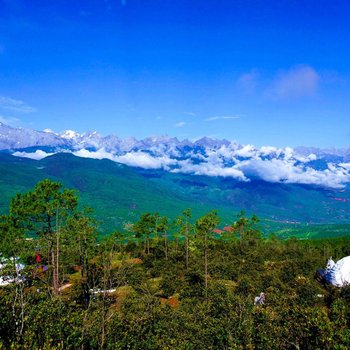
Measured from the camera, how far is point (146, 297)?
143ft

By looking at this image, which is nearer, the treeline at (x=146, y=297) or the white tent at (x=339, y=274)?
the treeline at (x=146, y=297)

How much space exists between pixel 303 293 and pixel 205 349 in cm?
2974

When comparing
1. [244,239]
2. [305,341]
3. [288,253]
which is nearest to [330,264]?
[288,253]

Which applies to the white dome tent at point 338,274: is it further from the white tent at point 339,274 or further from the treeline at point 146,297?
the treeline at point 146,297

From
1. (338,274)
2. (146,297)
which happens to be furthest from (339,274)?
(146,297)

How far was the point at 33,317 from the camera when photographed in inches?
927

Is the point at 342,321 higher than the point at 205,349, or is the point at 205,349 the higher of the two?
the point at 342,321

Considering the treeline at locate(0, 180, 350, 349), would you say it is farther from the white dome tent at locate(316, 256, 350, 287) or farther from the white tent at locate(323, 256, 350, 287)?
the white tent at locate(323, 256, 350, 287)

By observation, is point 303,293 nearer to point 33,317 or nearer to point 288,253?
point 33,317

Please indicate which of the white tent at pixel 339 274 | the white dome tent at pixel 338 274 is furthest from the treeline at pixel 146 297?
the white tent at pixel 339 274

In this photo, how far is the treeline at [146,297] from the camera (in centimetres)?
2314

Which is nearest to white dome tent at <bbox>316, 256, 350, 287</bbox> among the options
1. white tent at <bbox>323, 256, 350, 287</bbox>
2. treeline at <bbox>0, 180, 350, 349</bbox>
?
white tent at <bbox>323, 256, 350, 287</bbox>

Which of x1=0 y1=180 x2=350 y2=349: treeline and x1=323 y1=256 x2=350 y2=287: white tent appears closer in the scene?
x1=0 y1=180 x2=350 y2=349: treeline

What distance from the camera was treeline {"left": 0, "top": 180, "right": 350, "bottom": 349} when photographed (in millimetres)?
23141
